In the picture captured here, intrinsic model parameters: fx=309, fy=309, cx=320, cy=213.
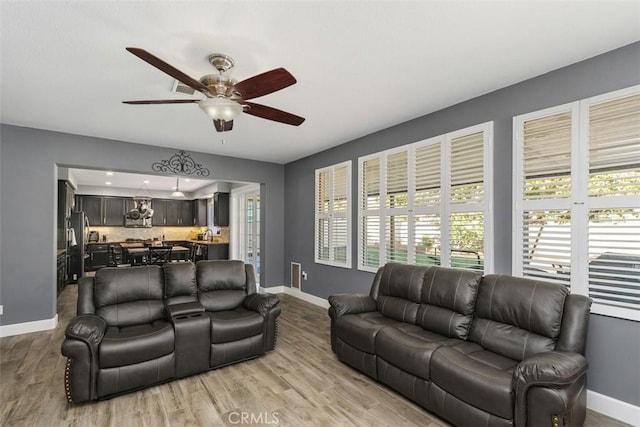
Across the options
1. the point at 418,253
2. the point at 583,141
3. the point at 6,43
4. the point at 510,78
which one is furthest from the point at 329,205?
the point at 6,43

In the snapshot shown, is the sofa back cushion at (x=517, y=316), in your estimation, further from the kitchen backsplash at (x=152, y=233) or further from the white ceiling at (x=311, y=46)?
the kitchen backsplash at (x=152, y=233)

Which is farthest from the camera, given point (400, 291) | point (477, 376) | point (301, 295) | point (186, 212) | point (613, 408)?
point (186, 212)

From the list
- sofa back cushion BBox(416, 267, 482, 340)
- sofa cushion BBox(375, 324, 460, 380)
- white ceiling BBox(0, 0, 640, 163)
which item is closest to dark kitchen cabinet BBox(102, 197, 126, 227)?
white ceiling BBox(0, 0, 640, 163)

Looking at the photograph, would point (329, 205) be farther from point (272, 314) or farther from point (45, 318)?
point (45, 318)

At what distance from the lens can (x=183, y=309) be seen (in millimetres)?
3119

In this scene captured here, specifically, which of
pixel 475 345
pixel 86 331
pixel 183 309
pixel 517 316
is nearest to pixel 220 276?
pixel 183 309

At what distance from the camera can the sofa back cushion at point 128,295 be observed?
302 centimetres

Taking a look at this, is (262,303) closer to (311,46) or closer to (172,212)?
(311,46)

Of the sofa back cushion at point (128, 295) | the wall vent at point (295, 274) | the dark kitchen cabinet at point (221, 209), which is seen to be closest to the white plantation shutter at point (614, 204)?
the sofa back cushion at point (128, 295)

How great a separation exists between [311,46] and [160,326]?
2828 millimetres

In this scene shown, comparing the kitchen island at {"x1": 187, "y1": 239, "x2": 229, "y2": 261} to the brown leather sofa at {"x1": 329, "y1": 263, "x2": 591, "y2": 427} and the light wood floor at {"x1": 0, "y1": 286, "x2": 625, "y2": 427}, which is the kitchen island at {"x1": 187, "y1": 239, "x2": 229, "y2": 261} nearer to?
the light wood floor at {"x1": 0, "y1": 286, "x2": 625, "y2": 427}

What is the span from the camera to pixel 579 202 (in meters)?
2.55

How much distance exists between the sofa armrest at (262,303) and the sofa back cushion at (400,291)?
1162mm

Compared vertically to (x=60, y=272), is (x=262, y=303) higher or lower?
higher
